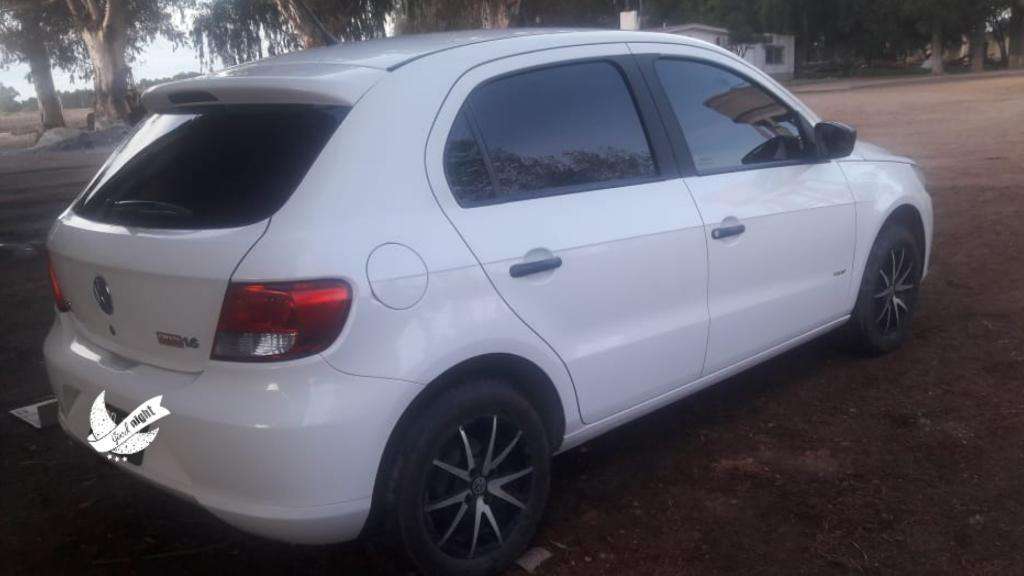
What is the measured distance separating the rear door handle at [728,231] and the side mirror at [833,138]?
0.86 m

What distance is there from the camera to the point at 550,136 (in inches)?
137

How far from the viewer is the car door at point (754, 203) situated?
3.93m

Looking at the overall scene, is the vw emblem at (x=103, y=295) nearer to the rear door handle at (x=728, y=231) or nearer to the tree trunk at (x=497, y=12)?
the rear door handle at (x=728, y=231)

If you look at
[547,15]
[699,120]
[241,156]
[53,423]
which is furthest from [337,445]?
[547,15]

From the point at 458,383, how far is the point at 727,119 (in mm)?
1920

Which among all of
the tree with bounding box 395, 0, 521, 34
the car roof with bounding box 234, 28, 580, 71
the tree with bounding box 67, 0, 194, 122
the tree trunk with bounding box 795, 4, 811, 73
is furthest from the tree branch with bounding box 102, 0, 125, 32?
the tree trunk with bounding box 795, 4, 811, 73

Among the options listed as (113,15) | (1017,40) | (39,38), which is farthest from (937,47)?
(39,38)

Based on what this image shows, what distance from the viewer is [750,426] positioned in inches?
175

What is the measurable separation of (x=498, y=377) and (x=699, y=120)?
62.1 inches

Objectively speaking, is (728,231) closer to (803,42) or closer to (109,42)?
(109,42)

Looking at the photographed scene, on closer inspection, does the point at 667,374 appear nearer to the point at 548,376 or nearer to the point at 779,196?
the point at 548,376

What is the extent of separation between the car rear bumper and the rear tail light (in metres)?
0.05

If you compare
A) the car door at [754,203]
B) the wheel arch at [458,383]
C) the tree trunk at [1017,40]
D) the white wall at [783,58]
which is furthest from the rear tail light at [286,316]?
the tree trunk at [1017,40]

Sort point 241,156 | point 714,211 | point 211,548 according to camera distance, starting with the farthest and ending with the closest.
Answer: point 714,211 < point 211,548 < point 241,156
